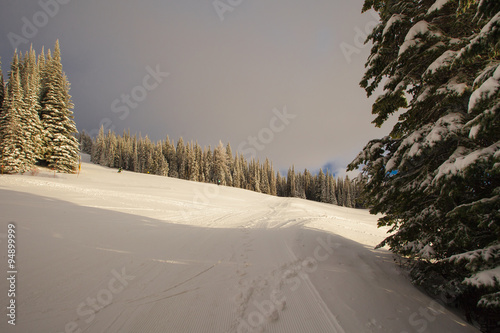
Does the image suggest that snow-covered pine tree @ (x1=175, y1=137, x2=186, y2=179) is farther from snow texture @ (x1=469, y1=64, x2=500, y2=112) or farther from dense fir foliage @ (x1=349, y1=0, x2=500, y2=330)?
snow texture @ (x1=469, y1=64, x2=500, y2=112)

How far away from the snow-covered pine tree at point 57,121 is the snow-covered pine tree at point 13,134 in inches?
106

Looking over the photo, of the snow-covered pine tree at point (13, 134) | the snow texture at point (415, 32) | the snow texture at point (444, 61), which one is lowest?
the snow texture at point (444, 61)

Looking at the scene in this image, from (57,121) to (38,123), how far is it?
8.15 ft

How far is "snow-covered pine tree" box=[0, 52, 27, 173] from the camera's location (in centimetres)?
1762

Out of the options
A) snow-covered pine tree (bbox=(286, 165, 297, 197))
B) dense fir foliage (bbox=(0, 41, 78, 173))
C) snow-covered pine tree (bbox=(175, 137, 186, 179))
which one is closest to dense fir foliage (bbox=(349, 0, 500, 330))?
dense fir foliage (bbox=(0, 41, 78, 173))

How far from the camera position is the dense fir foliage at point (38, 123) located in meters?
18.3

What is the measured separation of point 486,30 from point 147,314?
619 cm

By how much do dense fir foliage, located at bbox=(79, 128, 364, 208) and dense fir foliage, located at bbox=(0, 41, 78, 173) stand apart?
105ft

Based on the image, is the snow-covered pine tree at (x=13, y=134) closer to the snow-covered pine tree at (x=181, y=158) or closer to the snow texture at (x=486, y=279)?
the snow texture at (x=486, y=279)

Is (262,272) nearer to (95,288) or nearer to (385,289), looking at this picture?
(385,289)

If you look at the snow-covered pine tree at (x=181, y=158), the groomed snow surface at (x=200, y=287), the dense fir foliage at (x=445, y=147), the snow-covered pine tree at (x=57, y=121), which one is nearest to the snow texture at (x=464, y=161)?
the dense fir foliage at (x=445, y=147)

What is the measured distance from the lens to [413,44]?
3.70 meters

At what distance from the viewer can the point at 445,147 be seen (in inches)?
156

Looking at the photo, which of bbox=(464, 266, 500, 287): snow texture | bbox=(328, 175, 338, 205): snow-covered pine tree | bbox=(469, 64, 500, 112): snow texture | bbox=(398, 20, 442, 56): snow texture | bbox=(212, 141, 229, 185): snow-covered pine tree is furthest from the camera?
bbox=(328, 175, 338, 205): snow-covered pine tree
